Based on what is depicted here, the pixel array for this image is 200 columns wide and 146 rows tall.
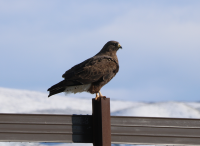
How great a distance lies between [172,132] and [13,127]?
2.87 meters

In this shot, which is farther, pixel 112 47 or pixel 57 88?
pixel 112 47

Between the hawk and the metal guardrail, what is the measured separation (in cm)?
108

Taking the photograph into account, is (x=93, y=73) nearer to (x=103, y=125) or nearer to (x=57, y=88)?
(x=57, y=88)

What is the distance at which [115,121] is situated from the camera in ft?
17.1

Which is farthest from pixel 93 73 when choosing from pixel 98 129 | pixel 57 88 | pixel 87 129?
pixel 98 129

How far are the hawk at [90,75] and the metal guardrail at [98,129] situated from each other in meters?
1.08

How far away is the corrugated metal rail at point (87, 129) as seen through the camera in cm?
489

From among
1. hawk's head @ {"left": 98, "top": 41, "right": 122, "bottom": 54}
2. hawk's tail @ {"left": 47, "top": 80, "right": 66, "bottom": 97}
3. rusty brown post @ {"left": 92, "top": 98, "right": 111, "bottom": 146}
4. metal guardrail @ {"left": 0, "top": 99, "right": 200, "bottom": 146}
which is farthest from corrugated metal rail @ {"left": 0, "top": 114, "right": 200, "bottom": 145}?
hawk's head @ {"left": 98, "top": 41, "right": 122, "bottom": 54}

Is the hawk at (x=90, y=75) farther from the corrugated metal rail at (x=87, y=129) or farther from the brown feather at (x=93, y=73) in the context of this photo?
the corrugated metal rail at (x=87, y=129)

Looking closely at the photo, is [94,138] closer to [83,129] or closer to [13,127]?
[83,129]

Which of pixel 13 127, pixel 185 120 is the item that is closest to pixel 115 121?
pixel 185 120

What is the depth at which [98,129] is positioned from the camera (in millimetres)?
5051

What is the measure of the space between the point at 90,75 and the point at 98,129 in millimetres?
1832

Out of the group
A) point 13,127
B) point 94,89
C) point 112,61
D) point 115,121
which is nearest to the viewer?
point 13,127
